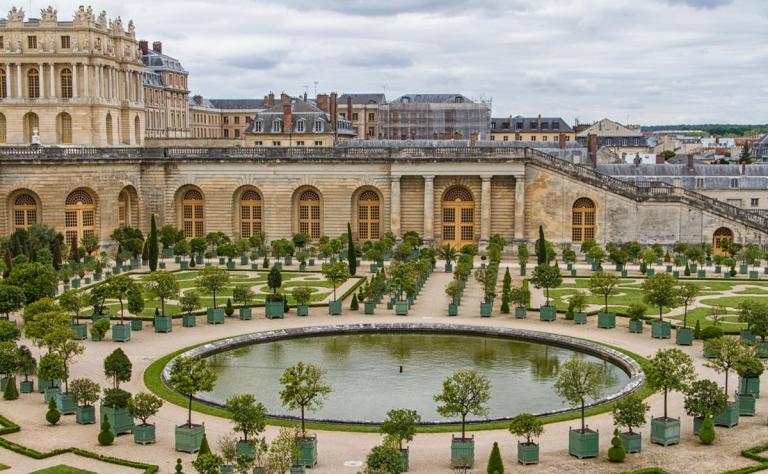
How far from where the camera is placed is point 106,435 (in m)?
26.0

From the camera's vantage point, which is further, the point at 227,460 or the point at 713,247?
the point at 713,247

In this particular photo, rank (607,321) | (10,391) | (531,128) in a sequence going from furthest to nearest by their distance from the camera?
(531,128) → (607,321) → (10,391)

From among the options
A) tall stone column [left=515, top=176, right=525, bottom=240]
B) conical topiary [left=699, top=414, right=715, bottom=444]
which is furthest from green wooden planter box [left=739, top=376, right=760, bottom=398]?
tall stone column [left=515, top=176, right=525, bottom=240]

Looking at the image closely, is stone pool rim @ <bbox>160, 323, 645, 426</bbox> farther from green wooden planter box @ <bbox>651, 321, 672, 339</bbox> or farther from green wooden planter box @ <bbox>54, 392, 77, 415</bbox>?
green wooden planter box @ <bbox>54, 392, 77, 415</bbox>

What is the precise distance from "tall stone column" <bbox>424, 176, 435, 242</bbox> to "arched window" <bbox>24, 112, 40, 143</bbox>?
27.0 metres

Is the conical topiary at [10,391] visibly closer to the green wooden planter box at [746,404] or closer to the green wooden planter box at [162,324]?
the green wooden planter box at [162,324]

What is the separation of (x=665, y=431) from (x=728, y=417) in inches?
99.2

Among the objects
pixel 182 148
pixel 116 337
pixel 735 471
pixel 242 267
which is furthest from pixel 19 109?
pixel 735 471

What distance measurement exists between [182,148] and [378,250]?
60.8 ft

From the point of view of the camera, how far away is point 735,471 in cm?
2370

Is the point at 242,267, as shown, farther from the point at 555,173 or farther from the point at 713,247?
the point at 713,247

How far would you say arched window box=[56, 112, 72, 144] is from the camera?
68.8 m

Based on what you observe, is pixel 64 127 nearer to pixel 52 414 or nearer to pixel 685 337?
pixel 52 414

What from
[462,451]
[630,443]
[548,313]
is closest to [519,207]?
[548,313]
